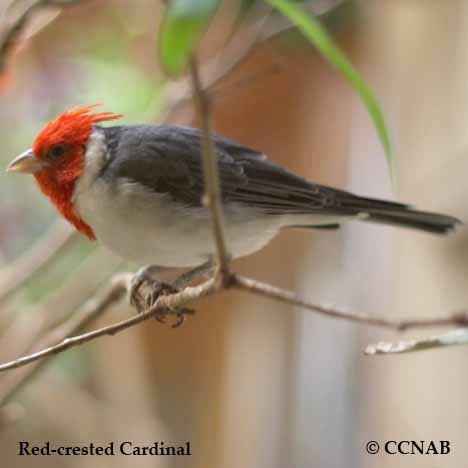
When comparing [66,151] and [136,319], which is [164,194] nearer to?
[66,151]

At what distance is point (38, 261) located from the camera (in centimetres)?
171

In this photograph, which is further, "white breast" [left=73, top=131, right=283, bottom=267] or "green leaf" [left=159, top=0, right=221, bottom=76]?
"white breast" [left=73, top=131, right=283, bottom=267]

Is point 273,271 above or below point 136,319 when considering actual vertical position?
above

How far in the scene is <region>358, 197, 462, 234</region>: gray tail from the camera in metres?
1.50

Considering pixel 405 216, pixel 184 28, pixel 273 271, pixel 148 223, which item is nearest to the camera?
pixel 184 28

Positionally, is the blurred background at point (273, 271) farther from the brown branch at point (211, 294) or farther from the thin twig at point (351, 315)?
the thin twig at point (351, 315)

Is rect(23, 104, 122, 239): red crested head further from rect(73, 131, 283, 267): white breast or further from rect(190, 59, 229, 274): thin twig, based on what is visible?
rect(190, 59, 229, 274): thin twig

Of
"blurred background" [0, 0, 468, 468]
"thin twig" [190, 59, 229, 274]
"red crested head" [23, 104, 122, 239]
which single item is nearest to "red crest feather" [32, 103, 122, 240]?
"red crested head" [23, 104, 122, 239]

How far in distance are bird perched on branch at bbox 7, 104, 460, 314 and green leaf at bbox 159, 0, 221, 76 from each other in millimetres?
707

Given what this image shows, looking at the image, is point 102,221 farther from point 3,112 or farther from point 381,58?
point 381,58

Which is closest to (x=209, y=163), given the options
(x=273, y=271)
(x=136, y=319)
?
(x=136, y=319)

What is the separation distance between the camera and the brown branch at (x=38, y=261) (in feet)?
5.34

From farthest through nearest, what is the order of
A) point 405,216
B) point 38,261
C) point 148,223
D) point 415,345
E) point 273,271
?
point 273,271 < point 38,261 < point 405,216 < point 148,223 < point 415,345

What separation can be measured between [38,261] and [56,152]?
0.36 m
